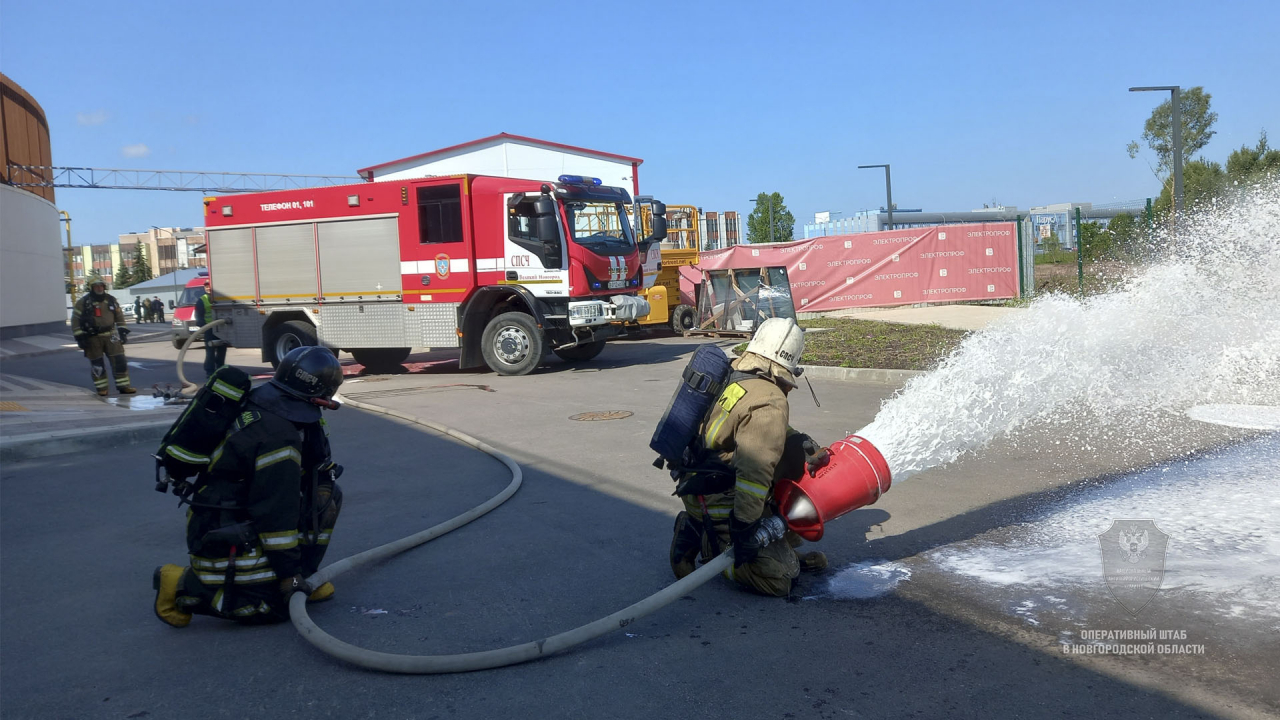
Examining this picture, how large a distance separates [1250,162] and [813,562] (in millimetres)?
33536

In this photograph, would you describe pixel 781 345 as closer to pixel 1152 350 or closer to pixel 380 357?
pixel 1152 350

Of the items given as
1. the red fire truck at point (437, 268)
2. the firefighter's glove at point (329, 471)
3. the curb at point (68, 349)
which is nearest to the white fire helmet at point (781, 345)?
the firefighter's glove at point (329, 471)

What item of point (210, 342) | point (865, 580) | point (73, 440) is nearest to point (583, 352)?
point (210, 342)

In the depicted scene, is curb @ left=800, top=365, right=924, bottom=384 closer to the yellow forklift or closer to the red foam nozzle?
the yellow forklift

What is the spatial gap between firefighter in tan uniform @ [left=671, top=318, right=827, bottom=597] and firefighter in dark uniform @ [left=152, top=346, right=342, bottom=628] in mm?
1922

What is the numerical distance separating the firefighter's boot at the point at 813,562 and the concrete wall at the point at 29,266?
32.9 metres

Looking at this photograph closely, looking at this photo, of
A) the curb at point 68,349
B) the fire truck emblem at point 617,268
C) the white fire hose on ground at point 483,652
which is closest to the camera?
the white fire hose on ground at point 483,652

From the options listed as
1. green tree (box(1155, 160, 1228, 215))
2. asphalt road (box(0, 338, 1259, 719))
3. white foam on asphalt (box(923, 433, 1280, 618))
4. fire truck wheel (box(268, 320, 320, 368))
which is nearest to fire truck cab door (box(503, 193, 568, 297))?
fire truck wheel (box(268, 320, 320, 368))

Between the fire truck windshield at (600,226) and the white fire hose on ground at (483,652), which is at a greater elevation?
the fire truck windshield at (600,226)

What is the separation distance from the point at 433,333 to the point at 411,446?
20.7 feet

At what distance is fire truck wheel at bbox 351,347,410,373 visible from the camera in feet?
56.3

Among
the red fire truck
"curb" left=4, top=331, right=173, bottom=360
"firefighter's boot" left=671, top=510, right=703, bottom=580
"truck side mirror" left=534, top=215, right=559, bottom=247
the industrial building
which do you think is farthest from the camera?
the industrial building

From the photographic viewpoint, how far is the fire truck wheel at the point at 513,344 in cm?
1482

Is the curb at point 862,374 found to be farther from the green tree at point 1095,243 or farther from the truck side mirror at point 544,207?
the green tree at point 1095,243
